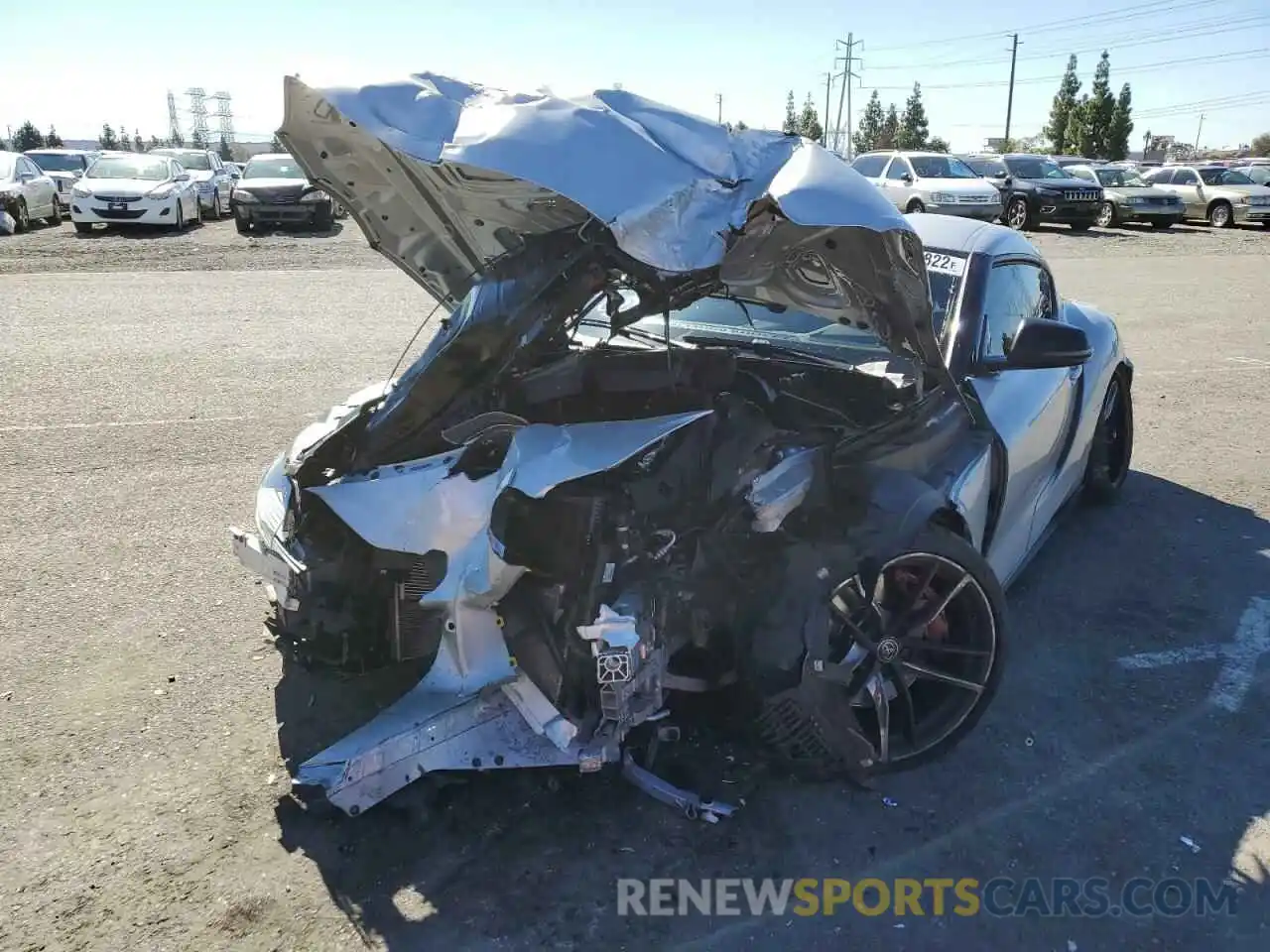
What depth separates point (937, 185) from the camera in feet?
72.7

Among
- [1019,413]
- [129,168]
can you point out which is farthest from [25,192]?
[1019,413]

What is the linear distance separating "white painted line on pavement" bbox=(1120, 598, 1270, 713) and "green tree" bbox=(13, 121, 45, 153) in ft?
234

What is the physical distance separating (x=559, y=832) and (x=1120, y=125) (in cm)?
6399

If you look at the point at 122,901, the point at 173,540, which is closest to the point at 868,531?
the point at 122,901

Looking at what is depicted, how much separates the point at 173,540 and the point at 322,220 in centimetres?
1777

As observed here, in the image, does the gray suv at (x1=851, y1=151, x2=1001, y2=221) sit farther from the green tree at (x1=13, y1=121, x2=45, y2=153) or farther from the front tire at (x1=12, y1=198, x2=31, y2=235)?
the green tree at (x1=13, y1=121, x2=45, y2=153)

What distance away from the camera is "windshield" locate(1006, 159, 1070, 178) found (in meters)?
25.0

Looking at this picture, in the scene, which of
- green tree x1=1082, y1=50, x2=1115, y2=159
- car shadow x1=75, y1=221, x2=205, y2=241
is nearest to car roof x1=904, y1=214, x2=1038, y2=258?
car shadow x1=75, y1=221, x2=205, y2=241

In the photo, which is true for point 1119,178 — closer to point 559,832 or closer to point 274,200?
point 274,200

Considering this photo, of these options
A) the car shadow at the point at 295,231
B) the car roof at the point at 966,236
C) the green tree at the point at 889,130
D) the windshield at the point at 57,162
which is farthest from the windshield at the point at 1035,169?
the green tree at the point at 889,130


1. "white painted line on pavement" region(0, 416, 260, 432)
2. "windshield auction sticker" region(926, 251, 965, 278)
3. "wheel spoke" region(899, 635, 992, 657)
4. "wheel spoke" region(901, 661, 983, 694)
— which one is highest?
"windshield auction sticker" region(926, 251, 965, 278)

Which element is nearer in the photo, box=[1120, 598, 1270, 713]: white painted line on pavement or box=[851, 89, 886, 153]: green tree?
box=[1120, 598, 1270, 713]: white painted line on pavement

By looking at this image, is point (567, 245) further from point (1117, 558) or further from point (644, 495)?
point (1117, 558)

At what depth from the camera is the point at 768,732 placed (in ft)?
9.69
